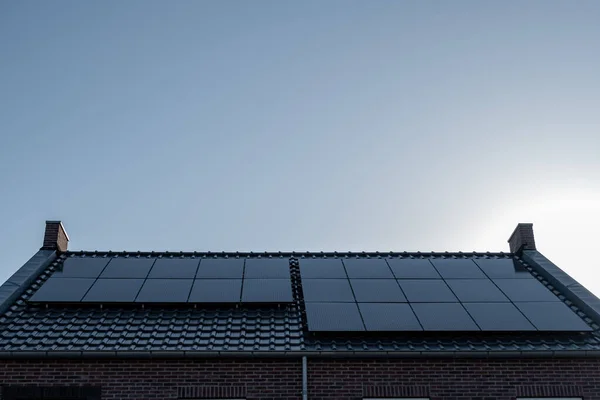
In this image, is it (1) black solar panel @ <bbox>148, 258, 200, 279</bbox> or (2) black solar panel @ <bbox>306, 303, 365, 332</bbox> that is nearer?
(2) black solar panel @ <bbox>306, 303, 365, 332</bbox>

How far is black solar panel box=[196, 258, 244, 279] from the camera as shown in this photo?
48.7ft

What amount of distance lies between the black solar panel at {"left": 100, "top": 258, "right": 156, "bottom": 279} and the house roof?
146 centimetres

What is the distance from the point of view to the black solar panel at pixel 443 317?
12484 mm

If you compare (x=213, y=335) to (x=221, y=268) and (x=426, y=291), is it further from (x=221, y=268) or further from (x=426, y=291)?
(x=426, y=291)

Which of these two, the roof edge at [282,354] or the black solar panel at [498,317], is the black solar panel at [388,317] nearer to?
the roof edge at [282,354]

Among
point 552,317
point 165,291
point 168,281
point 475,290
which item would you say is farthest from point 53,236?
point 552,317

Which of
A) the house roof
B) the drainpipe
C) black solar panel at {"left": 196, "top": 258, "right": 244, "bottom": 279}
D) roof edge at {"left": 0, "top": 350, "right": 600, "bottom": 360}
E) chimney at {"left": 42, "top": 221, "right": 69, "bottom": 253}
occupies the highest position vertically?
chimney at {"left": 42, "top": 221, "right": 69, "bottom": 253}

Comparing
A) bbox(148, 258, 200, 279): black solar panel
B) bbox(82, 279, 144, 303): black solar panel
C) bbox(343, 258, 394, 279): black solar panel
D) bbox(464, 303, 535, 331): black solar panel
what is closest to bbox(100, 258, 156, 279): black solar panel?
bbox(148, 258, 200, 279): black solar panel

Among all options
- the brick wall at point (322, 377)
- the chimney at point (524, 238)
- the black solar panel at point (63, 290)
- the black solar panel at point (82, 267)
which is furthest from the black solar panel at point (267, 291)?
the chimney at point (524, 238)

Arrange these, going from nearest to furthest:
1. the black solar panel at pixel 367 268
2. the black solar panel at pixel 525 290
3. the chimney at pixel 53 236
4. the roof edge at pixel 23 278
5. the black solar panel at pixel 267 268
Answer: the roof edge at pixel 23 278 < the black solar panel at pixel 525 290 < the black solar panel at pixel 267 268 < the black solar panel at pixel 367 268 < the chimney at pixel 53 236

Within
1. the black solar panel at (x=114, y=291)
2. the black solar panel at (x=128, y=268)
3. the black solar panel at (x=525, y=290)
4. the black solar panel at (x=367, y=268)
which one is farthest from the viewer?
the black solar panel at (x=367, y=268)

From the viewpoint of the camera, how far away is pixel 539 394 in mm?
11766

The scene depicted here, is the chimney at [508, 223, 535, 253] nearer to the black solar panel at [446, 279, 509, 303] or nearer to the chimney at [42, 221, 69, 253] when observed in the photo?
the black solar panel at [446, 279, 509, 303]

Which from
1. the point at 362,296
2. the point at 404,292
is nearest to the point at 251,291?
the point at 362,296
